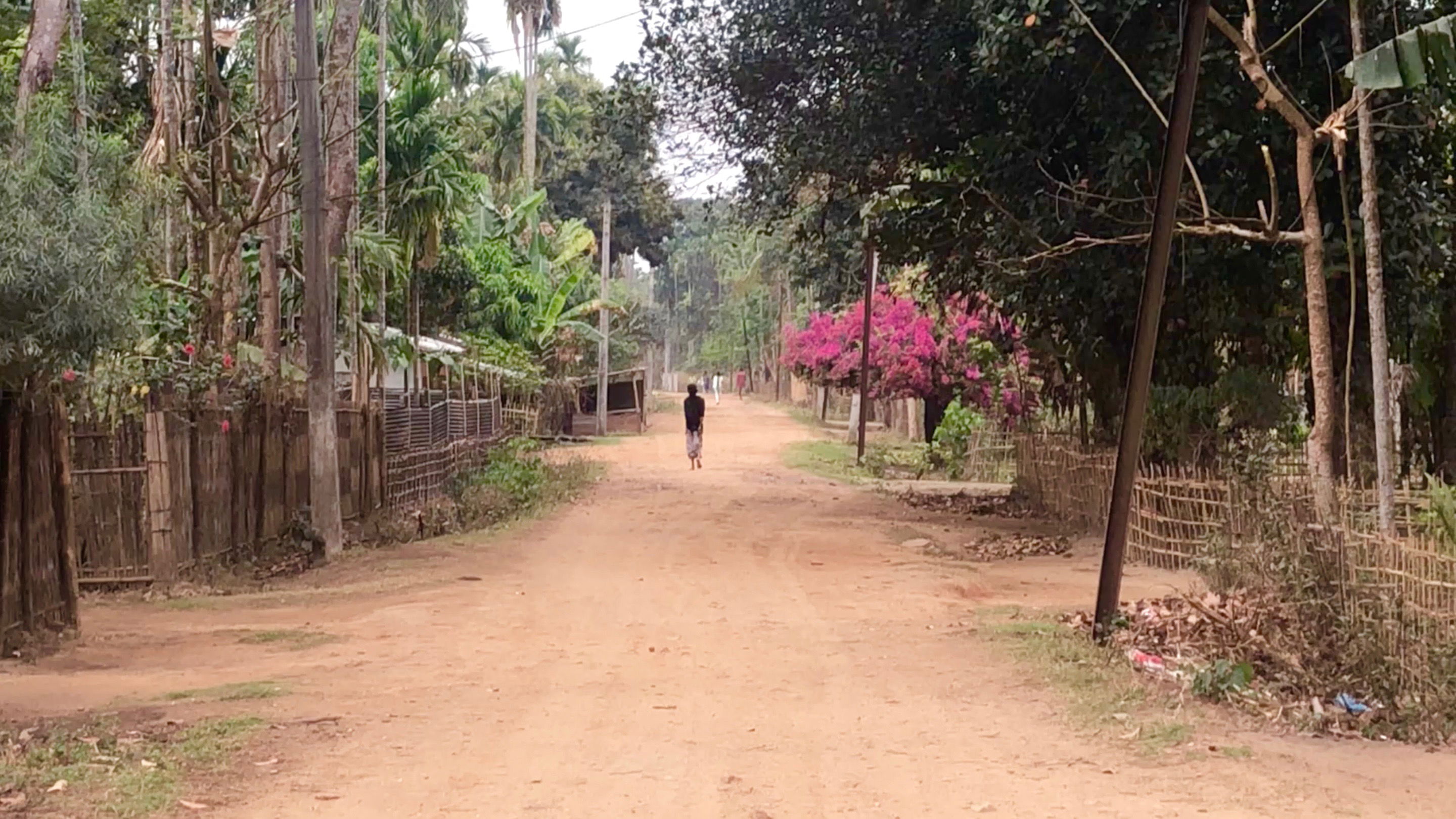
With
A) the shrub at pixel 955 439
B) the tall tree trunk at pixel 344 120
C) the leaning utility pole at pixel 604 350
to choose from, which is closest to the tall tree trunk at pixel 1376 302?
the tall tree trunk at pixel 344 120

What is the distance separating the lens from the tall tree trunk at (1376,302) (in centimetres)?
920

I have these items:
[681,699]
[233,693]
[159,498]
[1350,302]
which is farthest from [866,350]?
[233,693]

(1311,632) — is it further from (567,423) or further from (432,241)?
(567,423)

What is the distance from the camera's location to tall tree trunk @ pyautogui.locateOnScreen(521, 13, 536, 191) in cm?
4291

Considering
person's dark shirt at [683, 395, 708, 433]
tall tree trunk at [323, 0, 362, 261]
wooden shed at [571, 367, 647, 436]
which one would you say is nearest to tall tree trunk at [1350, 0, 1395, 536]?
tall tree trunk at [323, 0, 362, 261]

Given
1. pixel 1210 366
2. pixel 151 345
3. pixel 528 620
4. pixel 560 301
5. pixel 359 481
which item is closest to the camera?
pixel 528 620

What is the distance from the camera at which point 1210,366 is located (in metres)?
15.6

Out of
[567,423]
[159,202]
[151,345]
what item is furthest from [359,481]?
[567,423]

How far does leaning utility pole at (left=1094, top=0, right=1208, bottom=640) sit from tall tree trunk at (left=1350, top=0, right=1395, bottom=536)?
1.95m

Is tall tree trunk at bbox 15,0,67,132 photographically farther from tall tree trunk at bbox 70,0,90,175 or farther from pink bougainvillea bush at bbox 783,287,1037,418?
pink bougainvillea bush at bbox 783,287,1037,418

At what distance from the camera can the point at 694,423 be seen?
2628 cm

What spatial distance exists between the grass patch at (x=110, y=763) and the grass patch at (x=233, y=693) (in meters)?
0.65

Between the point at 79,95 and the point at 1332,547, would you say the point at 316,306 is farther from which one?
the point at 1332,547

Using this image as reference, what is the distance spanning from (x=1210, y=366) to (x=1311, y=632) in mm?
8567
